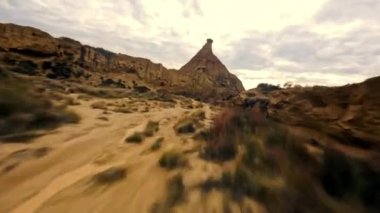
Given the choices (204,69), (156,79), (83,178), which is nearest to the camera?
(83,178)

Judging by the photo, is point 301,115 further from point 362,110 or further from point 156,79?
point 156,79

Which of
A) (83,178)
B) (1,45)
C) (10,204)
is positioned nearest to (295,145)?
(83,178)

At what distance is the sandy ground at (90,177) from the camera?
15.8 feet

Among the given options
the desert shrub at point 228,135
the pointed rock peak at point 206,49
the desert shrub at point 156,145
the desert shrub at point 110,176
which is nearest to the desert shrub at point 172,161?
the desert shrub at point 228,135

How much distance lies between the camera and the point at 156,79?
60875mm

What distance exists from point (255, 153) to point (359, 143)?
186 centimetres

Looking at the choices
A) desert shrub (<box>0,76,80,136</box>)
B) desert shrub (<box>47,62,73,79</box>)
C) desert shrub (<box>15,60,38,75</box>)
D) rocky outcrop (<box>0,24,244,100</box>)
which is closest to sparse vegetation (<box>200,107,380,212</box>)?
desert shrub (<box>0,76,80,136</box>)

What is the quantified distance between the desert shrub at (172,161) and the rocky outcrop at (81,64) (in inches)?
1118

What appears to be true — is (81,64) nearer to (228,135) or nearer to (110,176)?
(228,135)

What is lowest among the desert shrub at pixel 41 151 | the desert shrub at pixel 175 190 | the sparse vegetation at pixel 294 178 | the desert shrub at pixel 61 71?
the desert shrub at pixel 61 71

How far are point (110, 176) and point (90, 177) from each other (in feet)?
1.06

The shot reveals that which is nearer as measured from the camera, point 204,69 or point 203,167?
point 203,167

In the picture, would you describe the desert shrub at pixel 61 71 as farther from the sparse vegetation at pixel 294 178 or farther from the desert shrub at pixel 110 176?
the sparse vegetation at pixel 294 178

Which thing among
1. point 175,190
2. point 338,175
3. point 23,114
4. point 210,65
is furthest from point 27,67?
point 210,65
